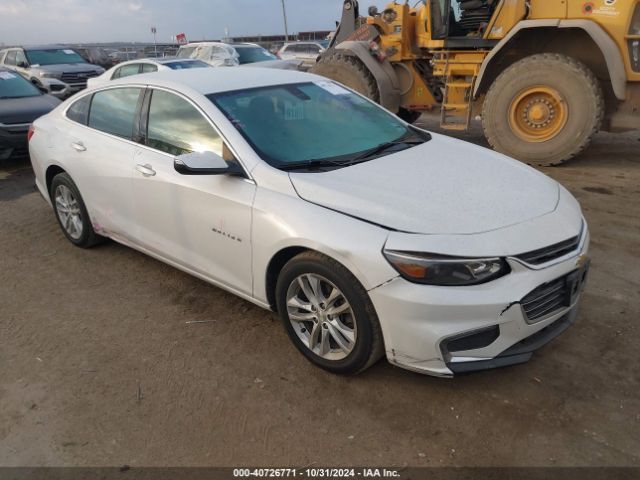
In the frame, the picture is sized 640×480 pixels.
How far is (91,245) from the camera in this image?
15.5 ft

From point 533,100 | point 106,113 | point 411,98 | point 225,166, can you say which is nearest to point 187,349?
point 225,166

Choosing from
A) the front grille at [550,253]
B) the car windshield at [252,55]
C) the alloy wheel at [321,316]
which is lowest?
the alloy wheel at [321,316]

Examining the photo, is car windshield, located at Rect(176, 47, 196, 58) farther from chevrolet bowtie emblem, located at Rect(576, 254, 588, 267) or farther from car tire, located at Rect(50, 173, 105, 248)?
chevrolet bowtie emblem, located at Rect(576, 254, 588, 267)

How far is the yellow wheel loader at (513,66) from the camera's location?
6.48 metres

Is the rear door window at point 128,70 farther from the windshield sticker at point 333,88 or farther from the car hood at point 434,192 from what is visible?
the car hood at point 434,192

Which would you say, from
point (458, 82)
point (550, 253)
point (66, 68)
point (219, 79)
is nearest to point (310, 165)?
point (219, 79)

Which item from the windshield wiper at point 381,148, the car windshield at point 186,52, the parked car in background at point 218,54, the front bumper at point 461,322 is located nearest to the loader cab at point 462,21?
the windshield wiper at point 381,148

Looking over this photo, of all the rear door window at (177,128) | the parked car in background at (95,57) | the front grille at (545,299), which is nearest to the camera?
the front grille at (545,299)

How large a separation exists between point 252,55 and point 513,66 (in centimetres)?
1112

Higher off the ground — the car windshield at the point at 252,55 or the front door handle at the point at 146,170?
the car windshield at the point at 252,55

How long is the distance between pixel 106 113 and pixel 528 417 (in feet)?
12.2

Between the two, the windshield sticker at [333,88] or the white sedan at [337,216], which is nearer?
the white sedan at [337,216]

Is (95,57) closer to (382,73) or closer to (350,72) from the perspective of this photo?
(350,72)

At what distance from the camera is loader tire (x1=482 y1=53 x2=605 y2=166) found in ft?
21.8
